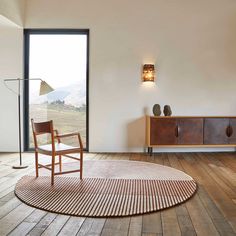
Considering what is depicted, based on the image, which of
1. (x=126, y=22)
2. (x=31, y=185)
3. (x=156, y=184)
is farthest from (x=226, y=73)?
(x=31, y=185)

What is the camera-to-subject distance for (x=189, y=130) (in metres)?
4.90

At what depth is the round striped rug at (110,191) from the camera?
2.52 metres

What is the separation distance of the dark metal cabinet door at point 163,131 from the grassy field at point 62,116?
1.33 m

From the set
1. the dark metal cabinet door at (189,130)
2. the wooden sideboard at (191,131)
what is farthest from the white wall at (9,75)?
the dark metal cabinet door at (189,130)

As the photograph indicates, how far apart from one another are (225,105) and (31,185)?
3763mm

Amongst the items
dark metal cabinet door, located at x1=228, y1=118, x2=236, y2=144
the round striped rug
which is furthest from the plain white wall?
the round striped rug

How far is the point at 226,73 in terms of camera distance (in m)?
5.21

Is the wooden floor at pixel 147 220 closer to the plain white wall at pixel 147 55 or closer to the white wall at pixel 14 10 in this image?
the plain white wall at pixel 147 55

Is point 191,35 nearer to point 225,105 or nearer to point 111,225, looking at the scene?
point 225,105

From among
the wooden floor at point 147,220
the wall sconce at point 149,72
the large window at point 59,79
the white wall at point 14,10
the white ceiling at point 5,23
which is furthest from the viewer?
the large window at point 59,79

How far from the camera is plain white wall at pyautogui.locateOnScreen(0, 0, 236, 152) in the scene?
16.9 feet

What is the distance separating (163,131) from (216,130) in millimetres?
936

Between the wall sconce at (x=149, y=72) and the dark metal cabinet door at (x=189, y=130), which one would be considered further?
the wall sconce at (x=149, y=72)

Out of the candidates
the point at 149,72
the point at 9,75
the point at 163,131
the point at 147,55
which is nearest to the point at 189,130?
the point at 163,131
